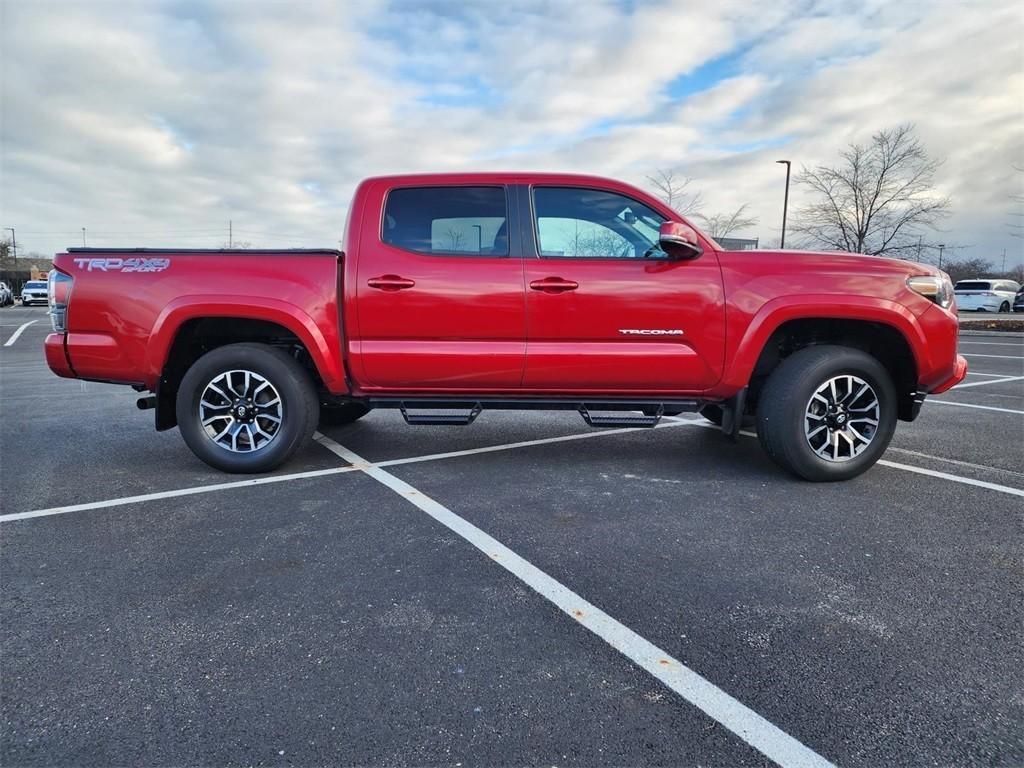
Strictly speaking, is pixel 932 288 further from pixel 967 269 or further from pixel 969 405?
pixel 967 269

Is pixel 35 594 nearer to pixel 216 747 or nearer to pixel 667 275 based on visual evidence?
pixel 216 747

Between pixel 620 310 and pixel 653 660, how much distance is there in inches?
93.5

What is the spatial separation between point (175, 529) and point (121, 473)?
1366 millimetres

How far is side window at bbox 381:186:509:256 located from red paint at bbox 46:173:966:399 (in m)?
0.10

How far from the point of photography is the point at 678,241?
3809 millimetres

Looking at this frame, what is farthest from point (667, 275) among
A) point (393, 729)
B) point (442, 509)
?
point (393, 729)

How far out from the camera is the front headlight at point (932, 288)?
3951mm

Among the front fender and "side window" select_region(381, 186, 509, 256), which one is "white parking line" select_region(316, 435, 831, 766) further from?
"side window" select_region(381, 186, 509, 256)

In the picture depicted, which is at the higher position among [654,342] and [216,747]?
[654,342]

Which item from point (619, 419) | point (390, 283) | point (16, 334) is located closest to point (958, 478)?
point (619, 419)

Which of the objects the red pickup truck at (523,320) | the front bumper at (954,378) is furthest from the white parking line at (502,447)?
the front bumper at (954,378)

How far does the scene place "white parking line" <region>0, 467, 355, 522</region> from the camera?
3477 millimetres

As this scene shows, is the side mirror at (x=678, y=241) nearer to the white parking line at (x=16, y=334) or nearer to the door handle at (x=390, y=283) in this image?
the door handle at (x=390, y=283)

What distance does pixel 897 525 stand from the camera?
3369 mm
